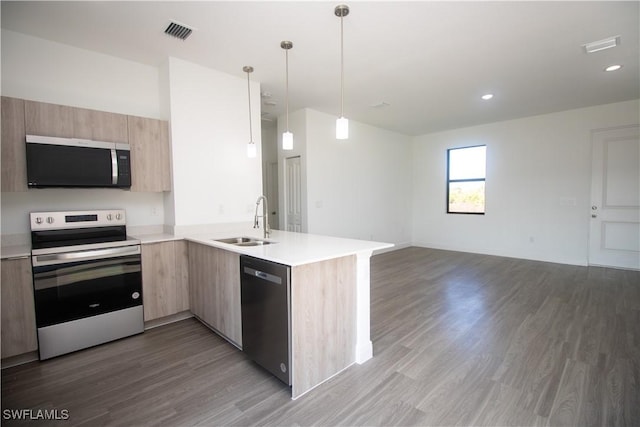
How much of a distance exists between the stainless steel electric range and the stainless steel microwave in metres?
0.35

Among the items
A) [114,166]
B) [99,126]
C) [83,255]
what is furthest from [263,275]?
[99,126]

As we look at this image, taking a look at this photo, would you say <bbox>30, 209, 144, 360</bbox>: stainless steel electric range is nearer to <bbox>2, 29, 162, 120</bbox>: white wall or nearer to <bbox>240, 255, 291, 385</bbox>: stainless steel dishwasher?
<bbox>2, 29, 162, 120</bbox>: white wall

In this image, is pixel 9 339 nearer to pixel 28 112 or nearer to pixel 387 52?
pixel 28 112

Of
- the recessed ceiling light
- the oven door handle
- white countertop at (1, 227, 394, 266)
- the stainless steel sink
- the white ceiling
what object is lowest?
the oven door handle

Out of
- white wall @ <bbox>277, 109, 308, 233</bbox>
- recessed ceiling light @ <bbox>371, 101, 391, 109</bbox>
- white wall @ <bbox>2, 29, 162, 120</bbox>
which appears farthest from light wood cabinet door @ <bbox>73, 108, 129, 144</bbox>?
recessed ceiling light @ <bbox>371, 101, 391, 109</bbox>

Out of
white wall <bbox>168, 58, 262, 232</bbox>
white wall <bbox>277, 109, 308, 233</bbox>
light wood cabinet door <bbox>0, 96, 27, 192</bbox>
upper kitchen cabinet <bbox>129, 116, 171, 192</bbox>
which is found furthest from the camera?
white wall <bbox>277, 109, 308, 233</bbox>

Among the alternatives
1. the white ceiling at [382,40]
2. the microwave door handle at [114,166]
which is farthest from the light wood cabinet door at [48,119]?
the white ceiling at [382,40]

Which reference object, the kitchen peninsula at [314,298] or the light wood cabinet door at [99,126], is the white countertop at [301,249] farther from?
the light wood cabinet door at [99,126]

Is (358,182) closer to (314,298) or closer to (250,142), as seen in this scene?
(250,142)

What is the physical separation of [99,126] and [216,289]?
6.49 ft

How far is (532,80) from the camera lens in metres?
3.88

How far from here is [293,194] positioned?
5.37 m

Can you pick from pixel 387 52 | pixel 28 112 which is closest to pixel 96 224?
pixel 28 112

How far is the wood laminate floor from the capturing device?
1.76 m
